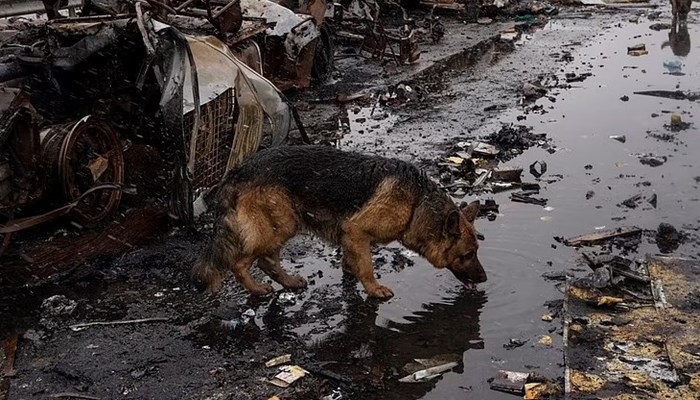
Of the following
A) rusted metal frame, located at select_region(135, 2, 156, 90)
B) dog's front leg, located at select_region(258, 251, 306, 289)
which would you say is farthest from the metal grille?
dog's front leg, located at select_region(258, 251, 306, 289)

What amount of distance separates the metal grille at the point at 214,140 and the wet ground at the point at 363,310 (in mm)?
661

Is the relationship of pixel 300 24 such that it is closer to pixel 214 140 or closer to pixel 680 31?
pixel 214 140

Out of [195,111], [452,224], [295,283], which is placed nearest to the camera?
[452,224]

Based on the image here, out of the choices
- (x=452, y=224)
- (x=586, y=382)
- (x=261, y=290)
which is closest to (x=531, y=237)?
(x=452, y=224)

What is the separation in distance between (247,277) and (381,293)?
113cm

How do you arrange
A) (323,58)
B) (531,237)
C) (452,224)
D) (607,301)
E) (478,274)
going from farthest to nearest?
1. (323,58)
2. (531,237)
3. (478,274)
4. (452,224)
5. (607,301)

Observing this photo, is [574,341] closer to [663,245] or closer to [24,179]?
[663,245]

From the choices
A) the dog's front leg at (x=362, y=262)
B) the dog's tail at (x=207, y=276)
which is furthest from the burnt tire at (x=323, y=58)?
the dog's tail at (x=207, y=276)

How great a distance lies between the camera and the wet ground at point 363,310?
5.23m

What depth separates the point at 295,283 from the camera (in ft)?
21.2

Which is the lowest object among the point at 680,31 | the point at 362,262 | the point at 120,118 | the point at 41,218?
the point at 680,31

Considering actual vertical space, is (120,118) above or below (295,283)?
above

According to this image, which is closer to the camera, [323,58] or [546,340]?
[546,340]

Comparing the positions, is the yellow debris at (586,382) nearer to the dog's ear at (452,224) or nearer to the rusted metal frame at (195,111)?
the dog's ear at (452,224)
